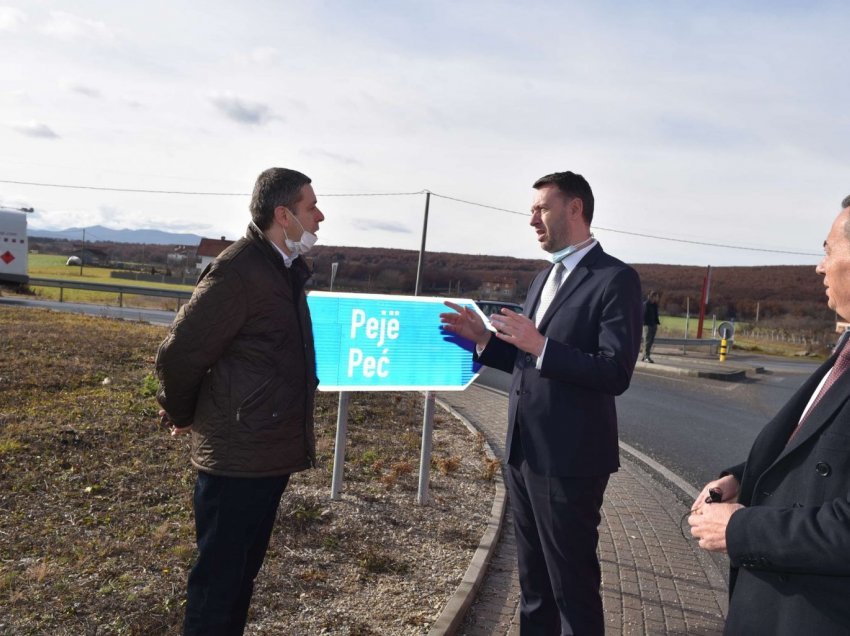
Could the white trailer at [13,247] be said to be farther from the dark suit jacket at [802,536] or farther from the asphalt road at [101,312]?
the dark suit jacket at [802,536]

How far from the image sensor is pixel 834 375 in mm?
1935

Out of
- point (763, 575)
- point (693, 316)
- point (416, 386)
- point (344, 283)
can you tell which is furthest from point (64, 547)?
point (693, 316)

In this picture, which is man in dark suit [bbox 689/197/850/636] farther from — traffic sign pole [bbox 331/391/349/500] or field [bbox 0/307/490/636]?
traffic sign pole [bbox 331/391/349/500]

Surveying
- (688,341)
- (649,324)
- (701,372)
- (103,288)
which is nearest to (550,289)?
(701,372)

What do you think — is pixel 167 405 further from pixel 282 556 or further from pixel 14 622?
pixel 282 556

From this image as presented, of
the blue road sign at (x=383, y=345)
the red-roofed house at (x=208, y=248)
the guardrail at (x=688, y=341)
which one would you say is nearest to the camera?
the blue road sign at (x=383, y=345)

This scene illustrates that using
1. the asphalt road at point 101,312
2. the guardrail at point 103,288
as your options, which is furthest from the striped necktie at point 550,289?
the guardrail at point 103,288

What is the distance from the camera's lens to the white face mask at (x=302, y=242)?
9.91ft

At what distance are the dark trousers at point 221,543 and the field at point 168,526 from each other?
582 mm

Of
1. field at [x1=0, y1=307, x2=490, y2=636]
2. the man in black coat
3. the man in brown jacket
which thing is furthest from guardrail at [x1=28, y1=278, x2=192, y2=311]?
the man in brown jacket

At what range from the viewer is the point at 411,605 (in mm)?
3807

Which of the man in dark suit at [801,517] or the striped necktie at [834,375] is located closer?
the man in dark suit at [801,517]

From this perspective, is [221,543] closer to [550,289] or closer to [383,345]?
[550,289]

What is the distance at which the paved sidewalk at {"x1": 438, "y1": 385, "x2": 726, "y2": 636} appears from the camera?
3.83 meters
